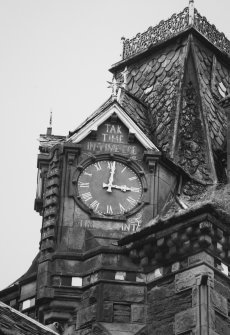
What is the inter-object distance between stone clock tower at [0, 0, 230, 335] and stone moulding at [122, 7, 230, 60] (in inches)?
16.7

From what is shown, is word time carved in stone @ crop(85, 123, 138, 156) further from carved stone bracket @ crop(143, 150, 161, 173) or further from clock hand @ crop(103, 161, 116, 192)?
clock hand @ crop(103, 161, 116, 192)

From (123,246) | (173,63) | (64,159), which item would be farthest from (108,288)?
(173,63)

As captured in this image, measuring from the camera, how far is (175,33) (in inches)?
1774

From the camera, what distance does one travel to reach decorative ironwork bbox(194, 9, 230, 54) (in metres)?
45.3

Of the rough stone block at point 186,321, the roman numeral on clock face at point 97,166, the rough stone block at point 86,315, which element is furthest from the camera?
the roman numeral on clock face at point 97,166

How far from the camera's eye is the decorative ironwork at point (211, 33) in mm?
45312

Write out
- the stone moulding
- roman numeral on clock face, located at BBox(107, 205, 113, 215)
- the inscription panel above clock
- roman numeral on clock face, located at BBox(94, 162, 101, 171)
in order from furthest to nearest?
the stone moulding < the inscription panel above clock < roman numeral on clock face, located at BBox(94, 162, 101, 171) < roman numeral on clock face, located at BBox(107, 205, 113, 215)

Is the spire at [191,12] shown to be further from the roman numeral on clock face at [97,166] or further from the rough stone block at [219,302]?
the rough stone block at [219,302]

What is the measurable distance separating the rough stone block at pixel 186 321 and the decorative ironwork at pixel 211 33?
1301cm

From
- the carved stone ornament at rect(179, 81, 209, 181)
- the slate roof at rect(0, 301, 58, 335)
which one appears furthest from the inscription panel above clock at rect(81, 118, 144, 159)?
the slate roof at rect(0, 301, 58, 335)

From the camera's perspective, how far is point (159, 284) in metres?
36.1

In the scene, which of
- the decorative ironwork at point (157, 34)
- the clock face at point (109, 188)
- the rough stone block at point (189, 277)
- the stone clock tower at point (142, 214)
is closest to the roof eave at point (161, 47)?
the stone clock tower at point (142, 214)

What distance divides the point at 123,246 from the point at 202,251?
8.12 feet

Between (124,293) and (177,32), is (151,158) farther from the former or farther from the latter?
(177,32)
